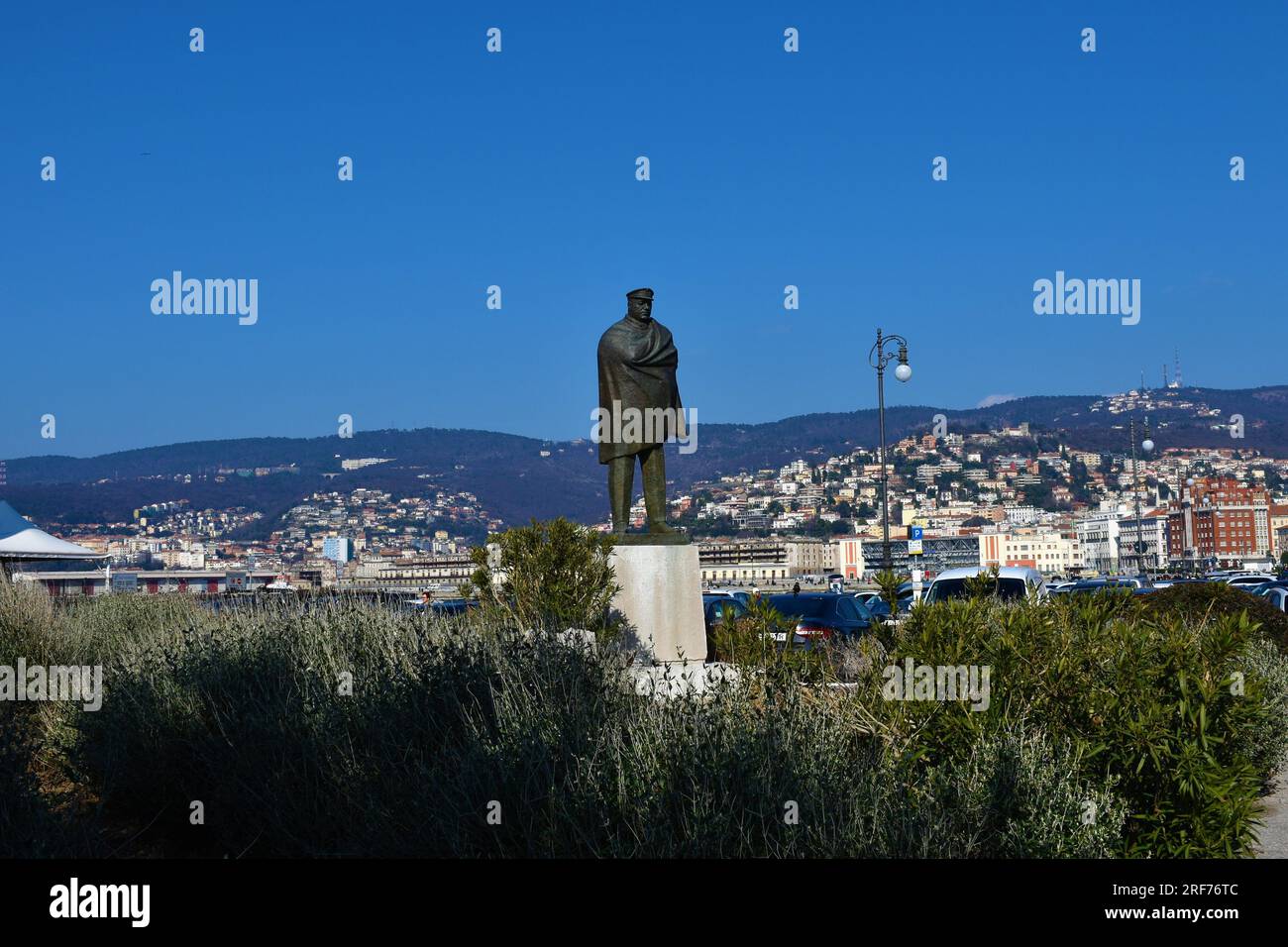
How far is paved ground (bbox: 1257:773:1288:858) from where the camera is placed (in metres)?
7.32

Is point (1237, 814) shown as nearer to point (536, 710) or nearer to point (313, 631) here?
point (536, 710)

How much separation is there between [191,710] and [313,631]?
56.3 inches

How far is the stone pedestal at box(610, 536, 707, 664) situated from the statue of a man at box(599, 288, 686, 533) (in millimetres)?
402

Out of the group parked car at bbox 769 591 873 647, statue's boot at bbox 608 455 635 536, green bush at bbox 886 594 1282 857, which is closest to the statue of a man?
statue's boot at bbox 608 455 635 536

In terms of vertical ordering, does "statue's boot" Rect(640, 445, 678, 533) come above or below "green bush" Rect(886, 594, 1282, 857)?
above

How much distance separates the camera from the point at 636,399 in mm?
11680

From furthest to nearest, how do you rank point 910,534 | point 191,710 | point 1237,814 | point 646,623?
1. point 910,534
2. point 646,623
3. point 191,710
4. point 1237,814

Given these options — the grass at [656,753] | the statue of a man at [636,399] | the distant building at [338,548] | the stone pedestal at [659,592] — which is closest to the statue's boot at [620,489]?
the statue of a man at [636,399]

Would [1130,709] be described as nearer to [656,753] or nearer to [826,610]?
[656,753]

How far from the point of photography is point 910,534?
2612cm

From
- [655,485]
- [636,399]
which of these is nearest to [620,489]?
[655,485]

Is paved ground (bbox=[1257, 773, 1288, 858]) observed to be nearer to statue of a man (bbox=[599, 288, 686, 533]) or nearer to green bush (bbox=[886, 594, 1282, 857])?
green bush (bbox=[886, 594, 1282, 857])

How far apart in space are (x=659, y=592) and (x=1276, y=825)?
5021 millimetres
